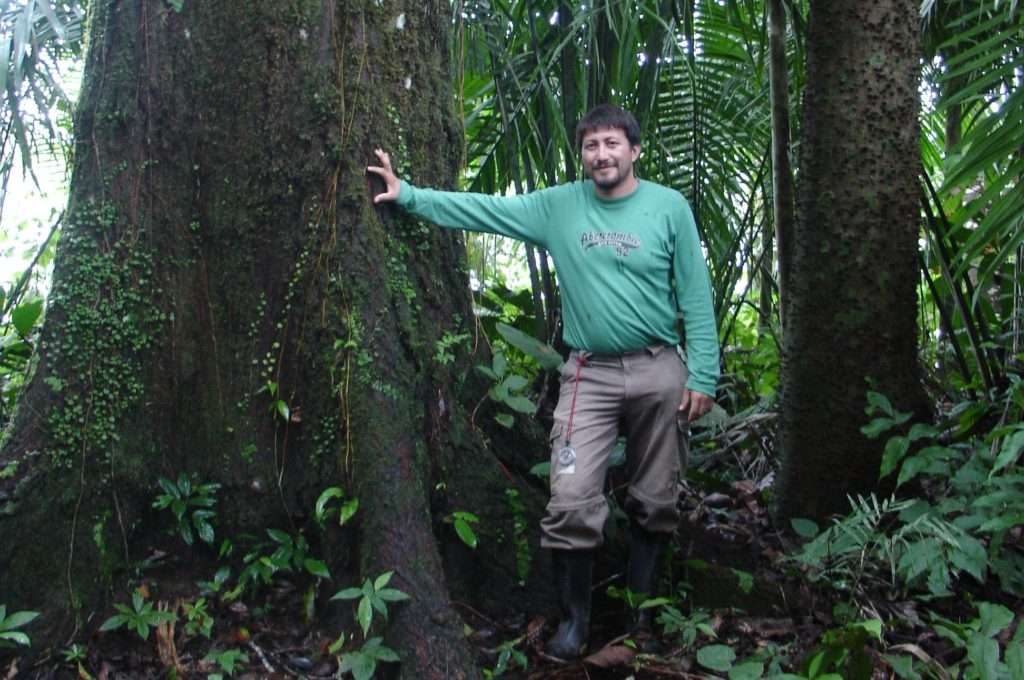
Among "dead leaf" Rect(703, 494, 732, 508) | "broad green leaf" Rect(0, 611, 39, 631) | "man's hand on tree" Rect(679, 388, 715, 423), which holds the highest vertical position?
"man's hand on tree" Rect(679, 388, 715, 423)

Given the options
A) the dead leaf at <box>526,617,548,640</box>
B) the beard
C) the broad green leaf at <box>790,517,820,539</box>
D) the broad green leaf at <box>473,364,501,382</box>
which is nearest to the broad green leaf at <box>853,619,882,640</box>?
the broad green leaf at <box>790,517,820,539</box>

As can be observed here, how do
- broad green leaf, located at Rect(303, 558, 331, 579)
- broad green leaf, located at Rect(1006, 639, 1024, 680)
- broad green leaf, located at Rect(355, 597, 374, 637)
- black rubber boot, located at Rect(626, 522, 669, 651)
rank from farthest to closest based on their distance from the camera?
black rubber boot, located at Rect(626, 522, 669, 651), broad green leaf, located at Rect(303, 558, 331, 579), broad green leaf, located at Rect(355, 597, 374, 637), broad green leaf, located at Rect(1006, 639, 1024, 680)

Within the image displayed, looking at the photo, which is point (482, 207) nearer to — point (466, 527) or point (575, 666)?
point (466, 527)

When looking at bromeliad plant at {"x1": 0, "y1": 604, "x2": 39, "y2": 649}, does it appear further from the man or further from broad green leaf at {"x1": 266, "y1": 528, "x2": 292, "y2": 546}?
the man

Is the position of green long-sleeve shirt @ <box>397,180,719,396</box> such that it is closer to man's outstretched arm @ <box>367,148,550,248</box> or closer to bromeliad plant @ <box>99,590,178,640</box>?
man's outstretched arm @ <box>367,148,550,248</box>

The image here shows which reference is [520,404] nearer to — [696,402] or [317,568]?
[696,402]

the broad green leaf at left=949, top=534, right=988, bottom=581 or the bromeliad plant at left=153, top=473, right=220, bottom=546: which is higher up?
the bromeliad plant at left=153, top=473, right=220, bottom=546

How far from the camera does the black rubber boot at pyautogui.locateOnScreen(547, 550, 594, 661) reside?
3.43 m

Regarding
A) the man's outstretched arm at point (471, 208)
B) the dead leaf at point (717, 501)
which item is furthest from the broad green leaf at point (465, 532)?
the dead leaf at point (717, 501)

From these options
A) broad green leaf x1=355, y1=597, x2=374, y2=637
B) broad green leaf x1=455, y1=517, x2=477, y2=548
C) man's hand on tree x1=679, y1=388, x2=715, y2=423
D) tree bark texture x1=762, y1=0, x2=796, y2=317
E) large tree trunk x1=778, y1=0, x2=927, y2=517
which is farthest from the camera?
tree bark texture x1=762, y1=0, x2=796, y2=317

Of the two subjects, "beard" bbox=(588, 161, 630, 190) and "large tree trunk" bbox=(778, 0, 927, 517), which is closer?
"beard" bbox=(588, 161, 630, 190)

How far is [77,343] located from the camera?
3361 millimetres

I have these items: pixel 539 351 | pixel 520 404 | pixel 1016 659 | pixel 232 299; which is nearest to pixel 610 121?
pixel 539 351

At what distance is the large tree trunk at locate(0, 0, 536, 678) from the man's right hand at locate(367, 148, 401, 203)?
0.04 metres
